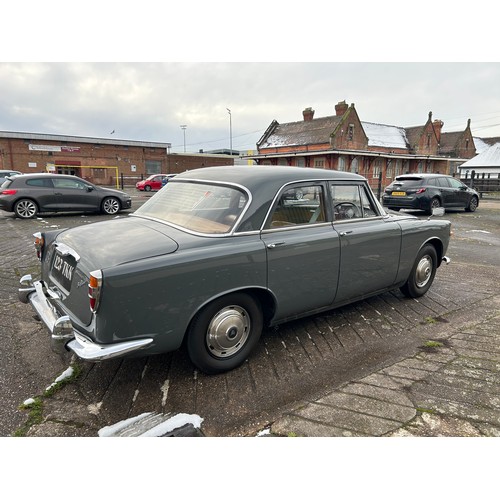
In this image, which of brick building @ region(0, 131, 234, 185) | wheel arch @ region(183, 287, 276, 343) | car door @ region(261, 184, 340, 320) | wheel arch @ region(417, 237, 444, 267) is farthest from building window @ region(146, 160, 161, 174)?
wheel arch @ region(183, 287, 276, 343)

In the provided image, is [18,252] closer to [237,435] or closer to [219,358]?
[219,358]

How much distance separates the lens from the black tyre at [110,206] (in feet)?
38.5

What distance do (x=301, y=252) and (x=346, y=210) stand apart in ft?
3.14

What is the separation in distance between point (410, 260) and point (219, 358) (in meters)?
2.70

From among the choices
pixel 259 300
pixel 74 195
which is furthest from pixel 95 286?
pixel 74 195

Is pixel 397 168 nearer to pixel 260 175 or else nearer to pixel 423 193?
pixel 423 193

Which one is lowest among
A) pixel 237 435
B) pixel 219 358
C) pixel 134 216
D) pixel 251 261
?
pixel 237 435

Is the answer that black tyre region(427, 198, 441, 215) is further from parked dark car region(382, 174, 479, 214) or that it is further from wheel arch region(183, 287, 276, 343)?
wheel arch region(183, 287, 276, 343)

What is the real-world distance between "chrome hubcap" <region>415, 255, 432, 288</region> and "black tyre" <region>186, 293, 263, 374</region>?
102 inches

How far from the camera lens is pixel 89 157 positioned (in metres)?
37.4

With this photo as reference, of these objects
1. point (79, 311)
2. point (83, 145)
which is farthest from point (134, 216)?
point (83, 145)

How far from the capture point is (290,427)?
226 centimetres

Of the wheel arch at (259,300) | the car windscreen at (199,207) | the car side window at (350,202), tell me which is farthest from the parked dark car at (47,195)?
the wheel arch at (259,300)

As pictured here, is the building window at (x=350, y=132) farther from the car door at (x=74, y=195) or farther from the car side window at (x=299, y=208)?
the car side window at (x=299, y=208)
